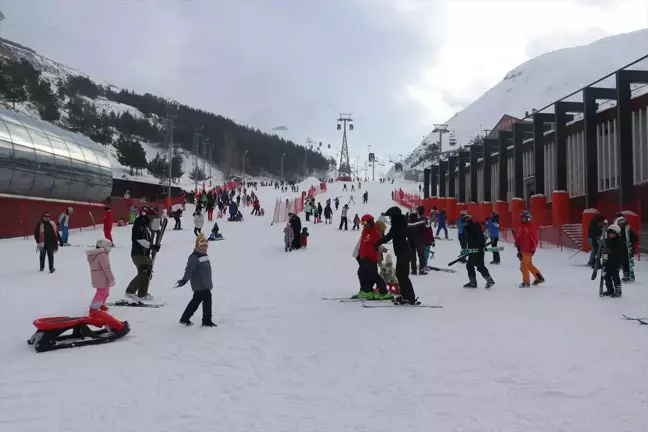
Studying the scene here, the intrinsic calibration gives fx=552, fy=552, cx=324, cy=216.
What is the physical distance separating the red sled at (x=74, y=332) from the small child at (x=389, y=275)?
4849mm

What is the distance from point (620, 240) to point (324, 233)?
17650 millimetres

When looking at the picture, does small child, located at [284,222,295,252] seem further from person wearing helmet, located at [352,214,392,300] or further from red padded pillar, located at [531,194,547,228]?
red padded pillar, located at [531,194,547,228]

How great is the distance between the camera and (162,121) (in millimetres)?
142000

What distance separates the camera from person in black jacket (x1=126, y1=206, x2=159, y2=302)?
890cm

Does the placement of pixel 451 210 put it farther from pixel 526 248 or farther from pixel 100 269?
pixel 100 269

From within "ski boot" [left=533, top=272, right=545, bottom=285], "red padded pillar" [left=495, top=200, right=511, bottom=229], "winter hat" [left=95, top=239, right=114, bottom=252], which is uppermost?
"red padded pillar" [left=495, top=200, right=511, bottom=229]

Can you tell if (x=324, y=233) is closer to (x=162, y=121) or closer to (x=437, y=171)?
(x=437, y=171)

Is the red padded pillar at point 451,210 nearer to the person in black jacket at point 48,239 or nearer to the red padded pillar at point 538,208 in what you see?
the red padded pillar at point 538,208

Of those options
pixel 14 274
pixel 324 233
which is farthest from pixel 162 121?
pixel 14 274

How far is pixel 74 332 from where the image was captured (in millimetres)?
6566

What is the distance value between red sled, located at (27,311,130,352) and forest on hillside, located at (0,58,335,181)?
65595mm

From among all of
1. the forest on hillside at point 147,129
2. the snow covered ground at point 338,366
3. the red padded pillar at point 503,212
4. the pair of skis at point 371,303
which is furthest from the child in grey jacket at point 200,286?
the forest on hillside at point 147,129

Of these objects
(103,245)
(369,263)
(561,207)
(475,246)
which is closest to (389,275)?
(369,263)

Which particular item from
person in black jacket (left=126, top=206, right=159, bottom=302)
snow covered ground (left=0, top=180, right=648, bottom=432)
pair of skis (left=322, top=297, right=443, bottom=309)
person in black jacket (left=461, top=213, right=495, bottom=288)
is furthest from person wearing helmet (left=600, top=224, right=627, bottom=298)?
person in black jacket (left=126, top=206, right=159, bottom=302)
